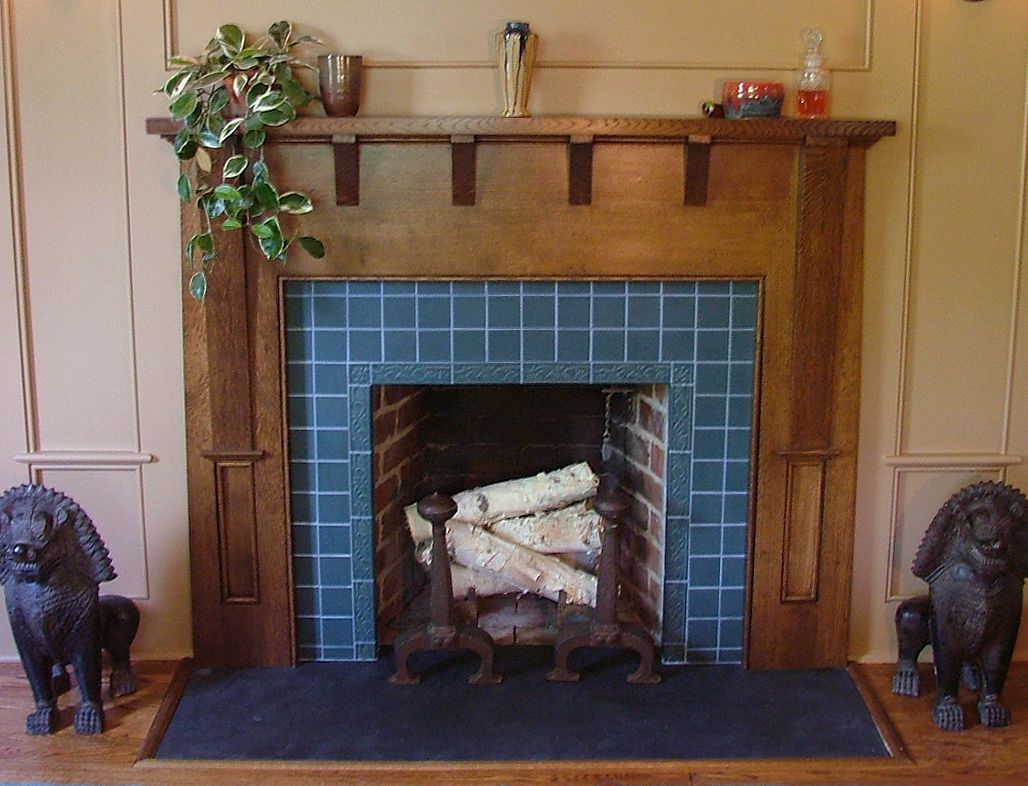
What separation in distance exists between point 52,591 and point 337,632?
2.52 ft

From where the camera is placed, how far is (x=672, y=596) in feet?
9.02

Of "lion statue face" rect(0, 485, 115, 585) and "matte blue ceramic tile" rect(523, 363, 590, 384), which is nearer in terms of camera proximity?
"lion statue face" rect(0, 485, 115, 585)

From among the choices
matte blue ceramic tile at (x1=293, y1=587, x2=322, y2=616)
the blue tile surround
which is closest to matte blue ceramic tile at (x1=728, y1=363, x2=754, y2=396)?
the blue tile surround

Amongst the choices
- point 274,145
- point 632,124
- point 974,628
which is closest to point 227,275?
point 274,145

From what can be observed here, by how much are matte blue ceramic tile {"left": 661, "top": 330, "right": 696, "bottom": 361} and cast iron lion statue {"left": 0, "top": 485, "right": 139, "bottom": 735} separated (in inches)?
60.4

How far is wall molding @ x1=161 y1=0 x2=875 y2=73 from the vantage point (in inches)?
97.8

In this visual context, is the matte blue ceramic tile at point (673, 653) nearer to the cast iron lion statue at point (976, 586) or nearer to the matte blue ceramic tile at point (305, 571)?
the cast iron lion statue at point (976, 586)

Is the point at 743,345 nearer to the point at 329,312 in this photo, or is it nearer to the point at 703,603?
the point at 703,603

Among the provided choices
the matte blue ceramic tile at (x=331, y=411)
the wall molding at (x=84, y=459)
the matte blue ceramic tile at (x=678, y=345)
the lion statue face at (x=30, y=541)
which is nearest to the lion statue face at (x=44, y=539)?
the lion statue face at (x=30, y=541)

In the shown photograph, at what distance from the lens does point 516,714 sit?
251cm

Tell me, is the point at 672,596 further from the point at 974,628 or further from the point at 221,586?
the point at 221,586

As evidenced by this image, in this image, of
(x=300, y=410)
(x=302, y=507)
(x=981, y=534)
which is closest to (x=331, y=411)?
(x=300, y=410)

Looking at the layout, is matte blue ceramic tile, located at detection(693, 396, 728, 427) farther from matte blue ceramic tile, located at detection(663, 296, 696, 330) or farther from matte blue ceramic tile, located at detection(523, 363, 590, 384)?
matte blue ceramic tile, located at detection(523, 363, 590, 384)

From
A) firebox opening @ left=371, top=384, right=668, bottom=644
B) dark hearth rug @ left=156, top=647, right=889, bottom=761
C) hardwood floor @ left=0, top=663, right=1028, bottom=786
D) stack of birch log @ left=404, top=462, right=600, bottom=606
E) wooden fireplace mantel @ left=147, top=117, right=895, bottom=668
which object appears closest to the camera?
hardwood floor @ left=0, top=663, right=1028, bottom=786
